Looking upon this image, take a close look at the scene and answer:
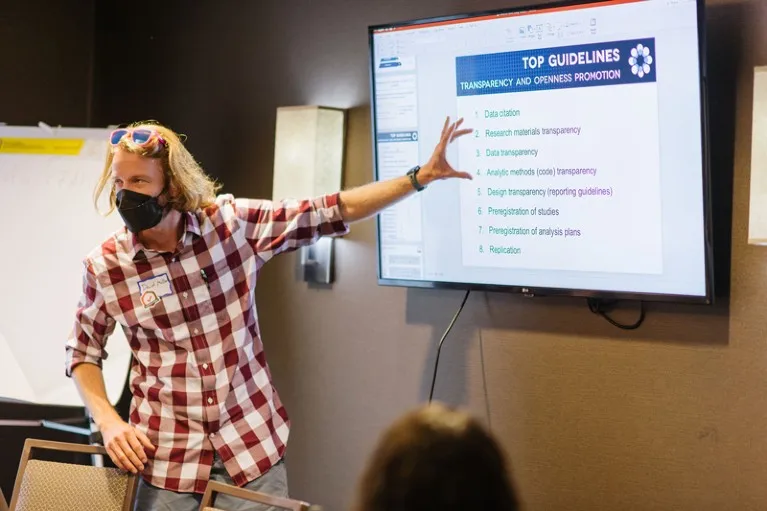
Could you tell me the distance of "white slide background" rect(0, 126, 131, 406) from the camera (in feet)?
11.6

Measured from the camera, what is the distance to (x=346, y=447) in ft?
11.3

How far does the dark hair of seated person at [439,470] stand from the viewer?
96 cm

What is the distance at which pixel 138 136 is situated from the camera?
2.53 m

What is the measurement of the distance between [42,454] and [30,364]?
84cm

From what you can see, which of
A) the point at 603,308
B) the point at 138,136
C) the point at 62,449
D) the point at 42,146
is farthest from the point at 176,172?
the point at 42,146

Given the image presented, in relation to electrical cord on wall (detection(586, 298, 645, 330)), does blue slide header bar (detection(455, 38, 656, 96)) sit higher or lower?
higher

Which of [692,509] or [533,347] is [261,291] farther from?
[692,509]

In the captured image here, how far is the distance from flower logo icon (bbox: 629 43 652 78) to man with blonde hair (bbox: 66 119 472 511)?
0.50 meters

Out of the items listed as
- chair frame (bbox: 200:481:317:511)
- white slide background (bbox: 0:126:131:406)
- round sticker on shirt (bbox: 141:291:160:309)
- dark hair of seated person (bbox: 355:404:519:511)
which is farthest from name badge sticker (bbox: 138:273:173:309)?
dark hair of seated person (bbox: 355:404:519:511)

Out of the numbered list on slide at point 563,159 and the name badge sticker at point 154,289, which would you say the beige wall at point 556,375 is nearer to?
the numbered list on slide at point 563,159

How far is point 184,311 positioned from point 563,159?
1.19m

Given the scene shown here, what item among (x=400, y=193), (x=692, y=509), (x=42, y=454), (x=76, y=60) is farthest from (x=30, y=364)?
(x=692, y=509)

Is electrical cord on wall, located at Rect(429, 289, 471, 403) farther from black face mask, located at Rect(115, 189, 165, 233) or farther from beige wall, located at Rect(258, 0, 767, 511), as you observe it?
black face mask, located at Rect(115, 189, 165, 233)

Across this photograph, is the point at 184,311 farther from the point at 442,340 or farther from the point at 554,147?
the point at 554,147
